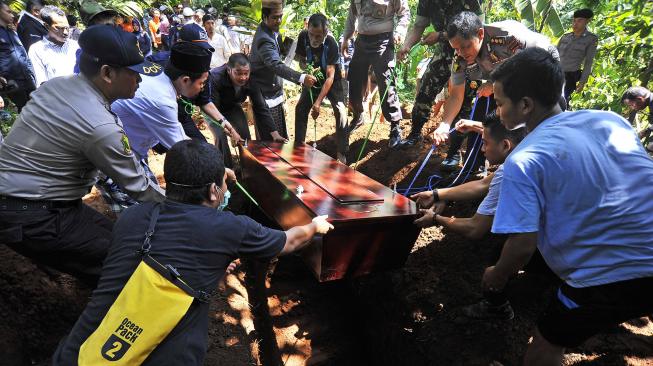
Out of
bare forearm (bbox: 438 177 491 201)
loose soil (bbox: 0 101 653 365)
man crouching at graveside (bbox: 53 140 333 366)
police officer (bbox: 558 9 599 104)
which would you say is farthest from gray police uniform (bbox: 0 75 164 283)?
→ police officer (bbox: 558 9 599 104)

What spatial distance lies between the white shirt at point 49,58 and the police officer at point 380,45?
3255 millimetres

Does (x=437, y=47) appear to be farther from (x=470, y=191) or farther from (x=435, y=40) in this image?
(x=470, y=191)

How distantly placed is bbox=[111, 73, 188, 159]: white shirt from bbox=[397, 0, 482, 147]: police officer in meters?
2.77

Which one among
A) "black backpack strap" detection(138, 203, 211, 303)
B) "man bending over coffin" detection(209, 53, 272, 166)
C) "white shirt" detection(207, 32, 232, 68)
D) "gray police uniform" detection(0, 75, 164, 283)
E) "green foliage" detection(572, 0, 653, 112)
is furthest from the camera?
"white shirt" detection(207, 32, 232, 68)

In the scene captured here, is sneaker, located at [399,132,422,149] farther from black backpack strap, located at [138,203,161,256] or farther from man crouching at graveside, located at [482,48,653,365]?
black backpack strap, located at [138,203,161,256]

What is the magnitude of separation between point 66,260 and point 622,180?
103 inches

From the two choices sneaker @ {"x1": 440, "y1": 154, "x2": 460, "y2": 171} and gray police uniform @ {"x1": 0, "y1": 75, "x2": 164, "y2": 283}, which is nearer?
gray police uniform @ {"x1": 0, "y1": 75, "x2": 164, "y2": 283}

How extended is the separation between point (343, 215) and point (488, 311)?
1148mm

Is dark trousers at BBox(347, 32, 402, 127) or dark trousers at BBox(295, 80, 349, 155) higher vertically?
dark trousers at BBox(347, 32, 402, 127)

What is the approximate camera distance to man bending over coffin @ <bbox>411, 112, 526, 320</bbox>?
203 cm

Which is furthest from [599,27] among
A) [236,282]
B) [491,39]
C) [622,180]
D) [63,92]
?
[63,92]

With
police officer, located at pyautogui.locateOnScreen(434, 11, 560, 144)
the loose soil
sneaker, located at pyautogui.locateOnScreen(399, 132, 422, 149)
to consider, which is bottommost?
the loose soil

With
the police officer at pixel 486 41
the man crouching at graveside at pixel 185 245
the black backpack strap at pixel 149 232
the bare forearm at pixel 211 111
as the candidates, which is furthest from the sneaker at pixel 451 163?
the black backpack strap at pixel 149 232

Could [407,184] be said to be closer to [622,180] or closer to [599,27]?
[622,180]
